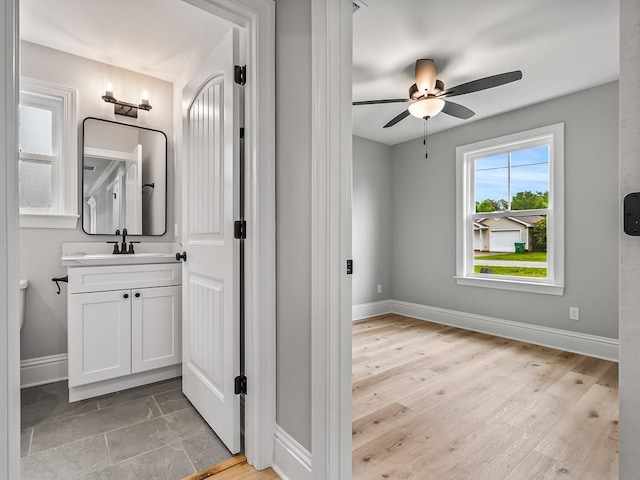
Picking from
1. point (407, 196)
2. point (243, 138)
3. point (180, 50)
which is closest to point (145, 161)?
point (180, 50)

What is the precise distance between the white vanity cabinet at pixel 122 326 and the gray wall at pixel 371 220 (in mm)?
2504

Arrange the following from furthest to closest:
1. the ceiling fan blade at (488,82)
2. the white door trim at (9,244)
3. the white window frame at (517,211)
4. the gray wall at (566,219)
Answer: the white window frame at (517,211)
the gray wall at (566,219)
the ceiling fan blade at (488,82)
the white door trim at (9,244)

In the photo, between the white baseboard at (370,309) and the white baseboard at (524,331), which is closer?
the white baseboard at (524,331)

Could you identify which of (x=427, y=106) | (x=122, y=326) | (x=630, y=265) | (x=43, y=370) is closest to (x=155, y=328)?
(x=122, y=326)

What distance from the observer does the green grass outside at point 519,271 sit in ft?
11.4

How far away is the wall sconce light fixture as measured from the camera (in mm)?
2588

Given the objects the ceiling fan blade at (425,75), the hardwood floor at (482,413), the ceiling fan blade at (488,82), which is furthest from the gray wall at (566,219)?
the ceiling fan blade at (425,75)

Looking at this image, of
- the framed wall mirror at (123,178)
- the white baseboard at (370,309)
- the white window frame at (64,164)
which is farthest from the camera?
the white baseboard at (370,309)

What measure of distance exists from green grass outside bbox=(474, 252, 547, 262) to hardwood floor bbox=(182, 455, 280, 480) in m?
3.33

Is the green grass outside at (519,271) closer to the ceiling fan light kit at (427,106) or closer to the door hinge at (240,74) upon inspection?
the ceiling fan light kit at (427,106)

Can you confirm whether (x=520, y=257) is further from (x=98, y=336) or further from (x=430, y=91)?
(x=98, y=336)

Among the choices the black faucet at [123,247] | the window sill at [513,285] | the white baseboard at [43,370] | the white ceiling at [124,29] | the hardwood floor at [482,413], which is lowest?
the hardwood floor at [482,413]

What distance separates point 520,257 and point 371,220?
72.9 inches

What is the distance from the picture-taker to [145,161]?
2.79 meters
